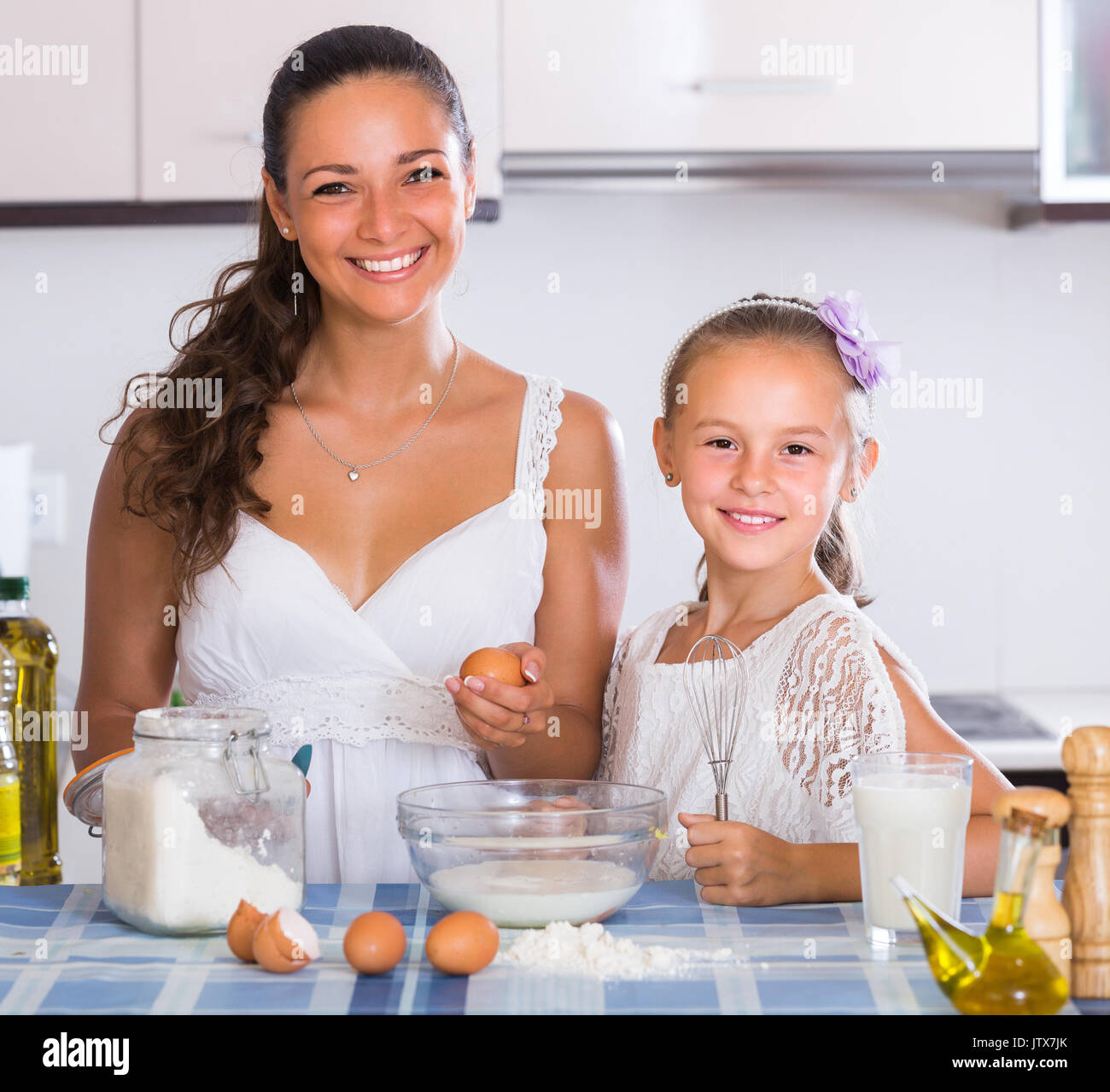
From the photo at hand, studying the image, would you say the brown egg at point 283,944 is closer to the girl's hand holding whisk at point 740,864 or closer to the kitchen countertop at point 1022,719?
the girl's hand holding whisk at point 740,864

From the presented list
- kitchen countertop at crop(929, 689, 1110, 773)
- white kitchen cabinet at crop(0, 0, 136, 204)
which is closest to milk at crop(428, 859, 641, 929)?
kitchen countertop at crop(929, 689, 1110, 773)

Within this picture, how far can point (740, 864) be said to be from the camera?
92 cm

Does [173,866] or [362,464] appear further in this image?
[362,464]

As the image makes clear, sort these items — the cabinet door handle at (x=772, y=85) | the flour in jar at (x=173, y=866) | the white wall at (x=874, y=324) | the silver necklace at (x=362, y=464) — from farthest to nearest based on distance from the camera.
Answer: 1. the white wall at (x=874, y=324)
2. the cabinet door handle at (x=772, y=85)
3. the silver necklace at (x=362, y=464)
4. the flour in jar at (x=173, y=866)

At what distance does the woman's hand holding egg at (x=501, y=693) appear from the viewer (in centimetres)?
111

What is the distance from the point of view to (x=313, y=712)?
55.9 inches

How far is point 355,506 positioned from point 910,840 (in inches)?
32.1

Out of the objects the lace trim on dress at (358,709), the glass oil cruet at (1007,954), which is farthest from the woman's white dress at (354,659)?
the glass oil cruet at (1007,954)

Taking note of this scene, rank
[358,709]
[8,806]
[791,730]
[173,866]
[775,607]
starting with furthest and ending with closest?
[358,709] → [775,607] → [791,730] → [8,806] → [173,866]

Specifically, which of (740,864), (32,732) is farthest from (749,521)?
(32,732)

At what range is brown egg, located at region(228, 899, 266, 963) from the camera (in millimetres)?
807

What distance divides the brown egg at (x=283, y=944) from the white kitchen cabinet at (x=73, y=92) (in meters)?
1.65

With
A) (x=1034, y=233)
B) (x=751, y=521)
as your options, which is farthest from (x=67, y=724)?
(x=1034, y=233)

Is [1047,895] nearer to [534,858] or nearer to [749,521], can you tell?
[534,858]
